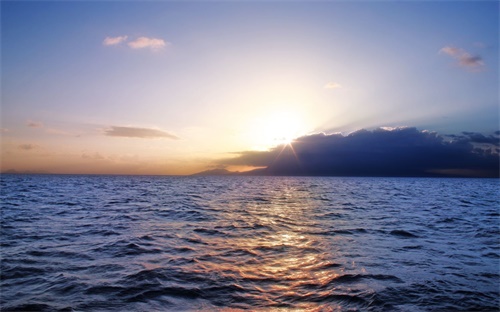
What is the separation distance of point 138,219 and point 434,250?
19724mm

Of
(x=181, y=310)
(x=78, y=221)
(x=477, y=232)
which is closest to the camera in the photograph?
(x=181, y=310)

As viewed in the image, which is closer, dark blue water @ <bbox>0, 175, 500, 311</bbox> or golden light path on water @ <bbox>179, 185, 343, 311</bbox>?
dark blue water @ <bbox>0, 175, 500, 311</bbox>

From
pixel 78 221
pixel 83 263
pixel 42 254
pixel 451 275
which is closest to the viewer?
pixel 451 275

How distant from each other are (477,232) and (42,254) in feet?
81.2

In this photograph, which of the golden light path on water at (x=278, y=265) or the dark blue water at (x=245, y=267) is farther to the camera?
the golden light path on water at (x=278, y=265)

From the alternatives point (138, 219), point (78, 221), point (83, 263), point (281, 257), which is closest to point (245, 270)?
point (281, 257)

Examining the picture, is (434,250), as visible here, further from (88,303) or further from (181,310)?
(88,303)

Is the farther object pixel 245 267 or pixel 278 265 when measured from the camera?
pixel 278 265

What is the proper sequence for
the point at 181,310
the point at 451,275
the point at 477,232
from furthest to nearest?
the point at 477,232, the point at 451,275, the point at 181,310

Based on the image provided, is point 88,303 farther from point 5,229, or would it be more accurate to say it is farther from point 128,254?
point 5,229

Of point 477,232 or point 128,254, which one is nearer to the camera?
point 128,254

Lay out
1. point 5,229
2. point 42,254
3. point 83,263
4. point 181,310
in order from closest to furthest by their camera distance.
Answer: point 181,310 < point 83,263 < point 42,254 < point 5,229

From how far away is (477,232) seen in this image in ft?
63.6

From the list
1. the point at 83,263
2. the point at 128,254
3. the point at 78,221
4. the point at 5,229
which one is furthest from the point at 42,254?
the point at 78,221
